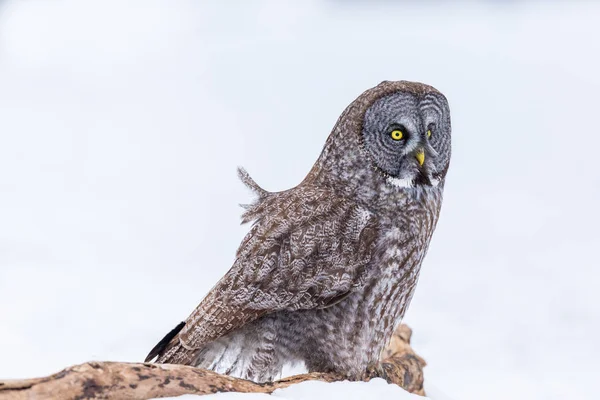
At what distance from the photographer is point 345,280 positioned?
4242 mm

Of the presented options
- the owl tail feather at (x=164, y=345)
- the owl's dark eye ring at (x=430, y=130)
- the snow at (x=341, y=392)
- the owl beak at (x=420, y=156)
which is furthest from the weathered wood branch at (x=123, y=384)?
the owl's dark eye ring at (x=430, y=130)

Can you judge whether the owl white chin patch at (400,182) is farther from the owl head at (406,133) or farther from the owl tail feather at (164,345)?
the owl tail feather at (164,345)

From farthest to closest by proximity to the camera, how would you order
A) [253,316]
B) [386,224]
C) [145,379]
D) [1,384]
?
[386,224], [253,316], [145,379], [1,384]

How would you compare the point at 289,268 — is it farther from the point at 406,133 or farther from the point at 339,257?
the point at 406,133

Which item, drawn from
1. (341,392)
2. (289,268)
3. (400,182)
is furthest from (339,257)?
(341,392)

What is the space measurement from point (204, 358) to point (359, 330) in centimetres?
84

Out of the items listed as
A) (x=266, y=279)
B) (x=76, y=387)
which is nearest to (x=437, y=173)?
(x=266, y=279)

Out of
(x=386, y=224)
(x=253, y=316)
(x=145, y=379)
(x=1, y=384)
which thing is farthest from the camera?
(x=386, y=224)

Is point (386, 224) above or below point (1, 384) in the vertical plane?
above

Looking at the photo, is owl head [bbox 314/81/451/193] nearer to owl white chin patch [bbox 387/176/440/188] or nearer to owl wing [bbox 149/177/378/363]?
owl white chin patch [bbox 387/176/440/188]

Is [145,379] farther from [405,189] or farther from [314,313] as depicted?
[405,189]

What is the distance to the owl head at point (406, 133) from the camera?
14.5ft

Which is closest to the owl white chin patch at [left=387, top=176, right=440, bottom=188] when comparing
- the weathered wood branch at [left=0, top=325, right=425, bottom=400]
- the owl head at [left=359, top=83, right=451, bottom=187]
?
the owl head at [left=359, top=83, right=451, bottom=187]

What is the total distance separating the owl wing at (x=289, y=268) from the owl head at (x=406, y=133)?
307mm
